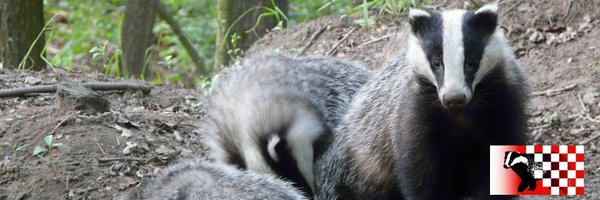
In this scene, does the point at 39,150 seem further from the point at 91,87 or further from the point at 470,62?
the point at 470,62

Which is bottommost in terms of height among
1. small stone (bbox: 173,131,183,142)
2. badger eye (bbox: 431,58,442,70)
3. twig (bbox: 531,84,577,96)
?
small stone (bbox: 173,131,183,142)

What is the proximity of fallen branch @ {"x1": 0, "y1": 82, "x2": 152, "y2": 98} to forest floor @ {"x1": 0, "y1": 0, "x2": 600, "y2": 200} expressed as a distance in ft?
0.19

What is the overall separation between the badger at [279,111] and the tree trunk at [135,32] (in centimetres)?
384

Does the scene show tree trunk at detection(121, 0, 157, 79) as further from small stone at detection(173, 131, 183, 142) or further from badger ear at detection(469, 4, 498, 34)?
badger ear at detection(469, 4, 498, 34)

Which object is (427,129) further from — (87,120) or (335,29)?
(335,29)

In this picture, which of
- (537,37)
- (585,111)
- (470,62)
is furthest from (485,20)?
(537,37)

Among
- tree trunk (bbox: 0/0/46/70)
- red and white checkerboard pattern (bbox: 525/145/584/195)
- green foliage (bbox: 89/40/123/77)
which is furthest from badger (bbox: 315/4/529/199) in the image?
tree trunk (bbox: 0/0/46/70)

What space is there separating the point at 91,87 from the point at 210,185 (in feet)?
6.83

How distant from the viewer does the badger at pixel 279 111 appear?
553 cm

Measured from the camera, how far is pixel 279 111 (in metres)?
5.65

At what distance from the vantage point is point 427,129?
15.4 ft

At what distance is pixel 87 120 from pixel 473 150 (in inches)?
88.8

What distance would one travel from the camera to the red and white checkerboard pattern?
4906 millimetres

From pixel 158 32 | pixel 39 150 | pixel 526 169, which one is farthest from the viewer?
pixel 158 32
